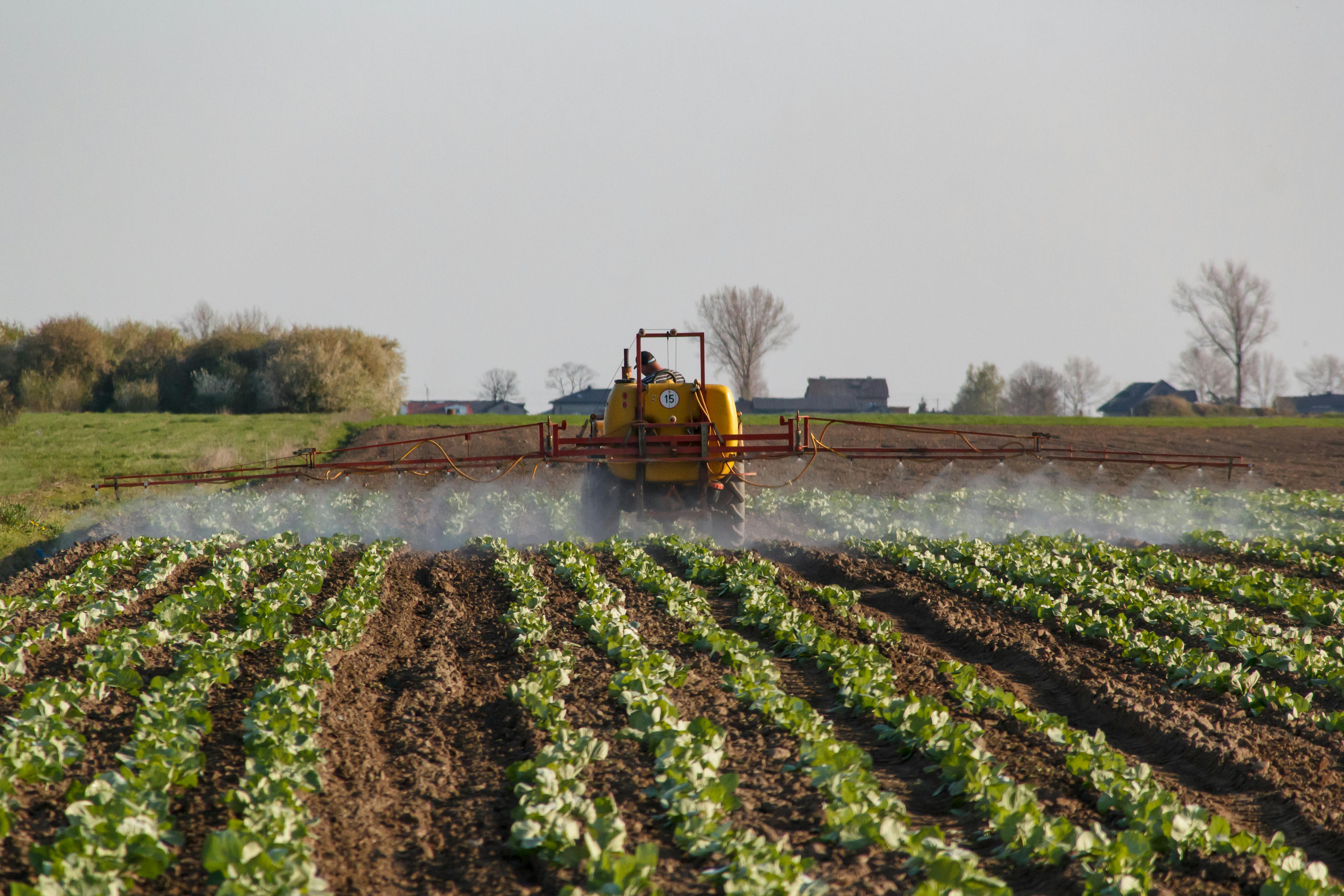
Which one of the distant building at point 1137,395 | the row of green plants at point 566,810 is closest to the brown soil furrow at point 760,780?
the row of green plants at point 566,810

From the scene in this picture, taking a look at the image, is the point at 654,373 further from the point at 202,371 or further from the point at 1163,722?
the point at 202,371

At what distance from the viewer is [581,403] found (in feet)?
278

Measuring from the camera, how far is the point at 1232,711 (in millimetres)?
6488

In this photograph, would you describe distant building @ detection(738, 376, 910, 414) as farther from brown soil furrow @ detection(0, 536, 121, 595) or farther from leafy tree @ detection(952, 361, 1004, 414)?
brown soil furrow @ detection(0, 536, 121, 595)

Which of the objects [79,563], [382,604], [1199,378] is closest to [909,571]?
[382,604]

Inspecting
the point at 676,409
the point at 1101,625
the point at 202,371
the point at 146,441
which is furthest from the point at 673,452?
the point at 202,371

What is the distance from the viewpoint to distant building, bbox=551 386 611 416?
81875 mm

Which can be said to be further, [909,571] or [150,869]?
[909,571]

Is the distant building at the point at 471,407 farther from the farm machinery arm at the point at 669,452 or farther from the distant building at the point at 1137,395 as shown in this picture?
the farm machinery arm at the point at 669,452

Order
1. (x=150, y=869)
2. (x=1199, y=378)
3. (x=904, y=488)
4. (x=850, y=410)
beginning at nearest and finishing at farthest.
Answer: (x=150, y=869), (x=904, y=488), (x=850, y=410), (x=1199, y=378)

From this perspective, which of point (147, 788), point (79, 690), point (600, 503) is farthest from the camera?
point (600, 503)

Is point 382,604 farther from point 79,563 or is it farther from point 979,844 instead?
point 979,844

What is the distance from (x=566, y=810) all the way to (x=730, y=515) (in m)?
9.32

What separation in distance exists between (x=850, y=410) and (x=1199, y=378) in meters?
35.0
